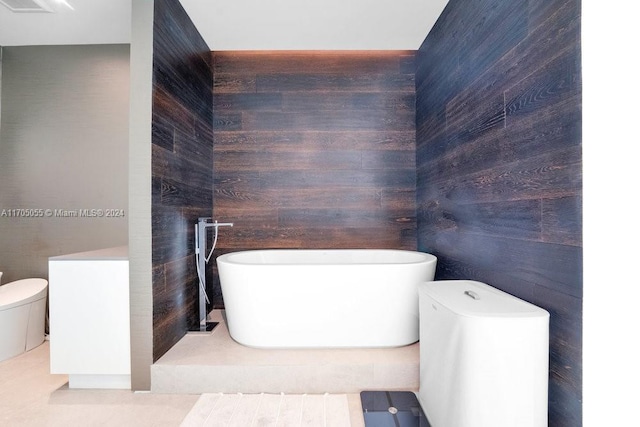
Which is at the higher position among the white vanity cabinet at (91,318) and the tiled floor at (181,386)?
the white vanity cabinet at (91,318)

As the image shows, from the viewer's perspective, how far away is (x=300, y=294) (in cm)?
199

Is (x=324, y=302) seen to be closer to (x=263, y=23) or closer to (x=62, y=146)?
(x=263, y=23)

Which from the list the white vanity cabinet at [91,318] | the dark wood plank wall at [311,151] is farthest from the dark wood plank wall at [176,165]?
the dark wood plank wall at [311,151]

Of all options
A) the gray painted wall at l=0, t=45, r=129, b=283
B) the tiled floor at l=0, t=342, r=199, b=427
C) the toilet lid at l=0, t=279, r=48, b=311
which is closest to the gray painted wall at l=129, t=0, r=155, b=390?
the tiled floor at l=0, t=342, r=199, b=427

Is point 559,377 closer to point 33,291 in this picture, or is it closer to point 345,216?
point 345,216

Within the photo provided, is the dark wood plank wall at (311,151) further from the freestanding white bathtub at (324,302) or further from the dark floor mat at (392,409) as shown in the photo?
the dark floor mat at (392,409)

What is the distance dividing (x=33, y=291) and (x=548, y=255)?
3.26 meters

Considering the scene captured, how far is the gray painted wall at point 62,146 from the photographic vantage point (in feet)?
8.65

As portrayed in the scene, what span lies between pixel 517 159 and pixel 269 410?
5.67ft

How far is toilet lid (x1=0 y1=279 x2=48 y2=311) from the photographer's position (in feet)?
7.28

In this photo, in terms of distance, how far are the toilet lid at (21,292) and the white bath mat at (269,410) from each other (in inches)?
61.7

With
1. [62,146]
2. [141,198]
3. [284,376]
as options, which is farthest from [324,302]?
[62,146]
